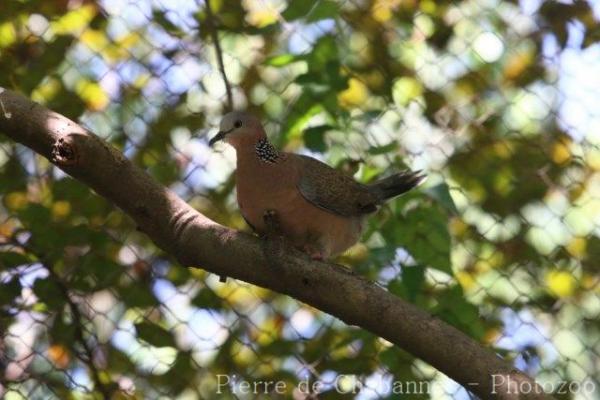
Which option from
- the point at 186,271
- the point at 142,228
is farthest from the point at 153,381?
the point at 142,228

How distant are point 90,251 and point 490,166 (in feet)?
3.77

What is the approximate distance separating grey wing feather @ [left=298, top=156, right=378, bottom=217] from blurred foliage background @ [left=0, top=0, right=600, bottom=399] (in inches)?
3.5

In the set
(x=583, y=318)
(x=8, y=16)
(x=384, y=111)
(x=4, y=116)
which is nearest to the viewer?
(x=4, y=116)

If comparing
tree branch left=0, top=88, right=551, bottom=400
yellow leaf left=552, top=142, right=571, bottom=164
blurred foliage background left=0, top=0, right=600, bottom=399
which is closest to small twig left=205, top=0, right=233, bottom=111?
blurred foliage background left=0, top=0, right=600, bottom=399

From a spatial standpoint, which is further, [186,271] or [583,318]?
[583,318]

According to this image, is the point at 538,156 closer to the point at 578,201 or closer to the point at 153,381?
the point at 578,201

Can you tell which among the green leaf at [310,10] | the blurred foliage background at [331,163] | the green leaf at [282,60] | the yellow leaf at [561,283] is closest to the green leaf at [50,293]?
the blurred foliage background at [331,163]

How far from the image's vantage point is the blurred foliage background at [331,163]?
2.38m

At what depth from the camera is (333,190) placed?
2344 millimetres

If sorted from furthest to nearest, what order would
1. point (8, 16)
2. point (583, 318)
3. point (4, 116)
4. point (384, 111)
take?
point (583, 318), point (384, 111), point (8, 16), point (4, 116)

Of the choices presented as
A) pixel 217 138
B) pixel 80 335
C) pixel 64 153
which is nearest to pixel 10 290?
pixel 80 335

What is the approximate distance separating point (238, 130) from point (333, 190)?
0.90ft

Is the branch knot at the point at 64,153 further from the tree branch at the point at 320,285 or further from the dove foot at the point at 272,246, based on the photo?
the dove foot at the point at 272,246

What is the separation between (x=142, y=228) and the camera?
1.79 metres
